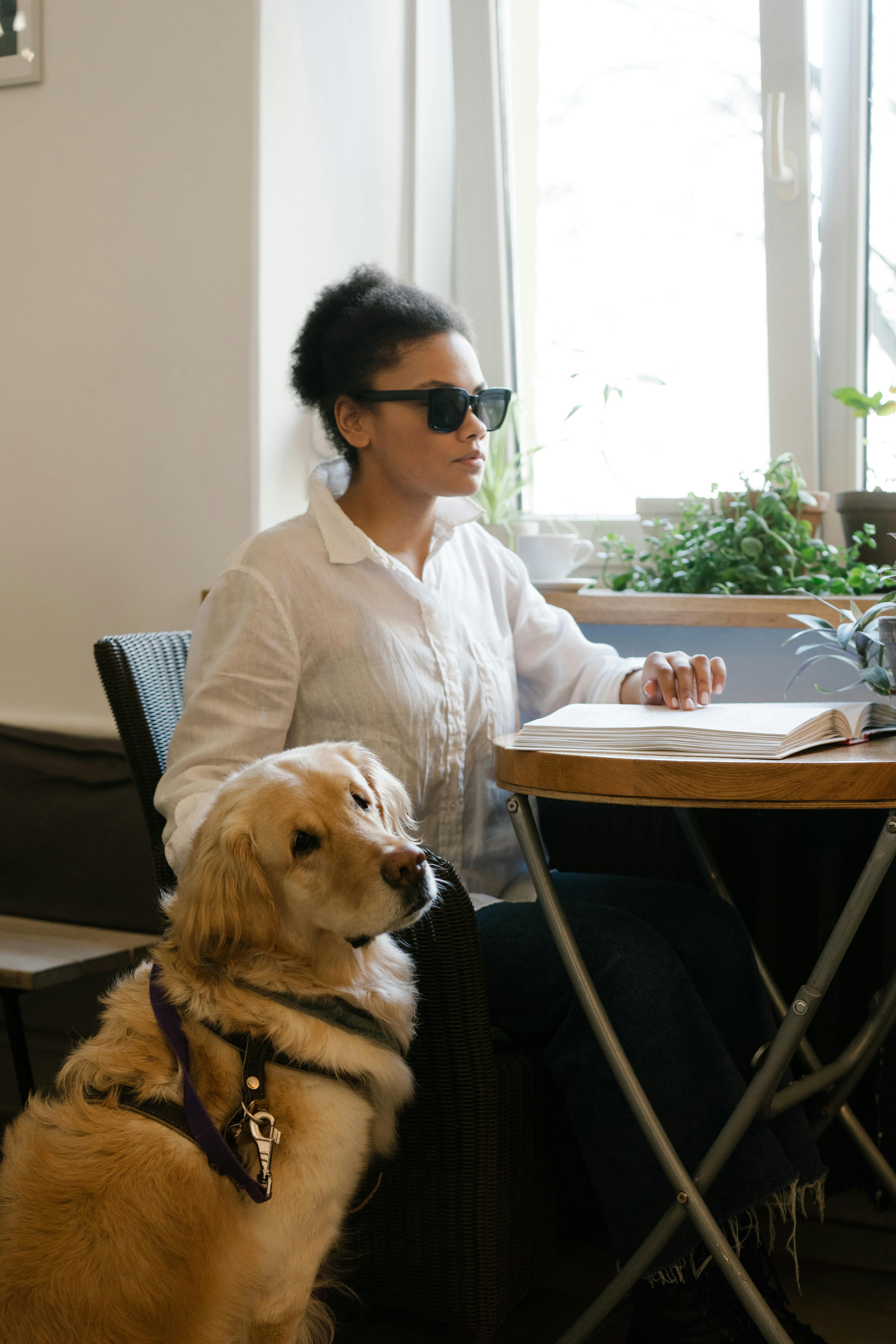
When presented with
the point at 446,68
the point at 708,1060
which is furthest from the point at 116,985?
the point at 446,68

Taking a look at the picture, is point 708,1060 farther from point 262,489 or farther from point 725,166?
point 725,166

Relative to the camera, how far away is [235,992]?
3.93ft

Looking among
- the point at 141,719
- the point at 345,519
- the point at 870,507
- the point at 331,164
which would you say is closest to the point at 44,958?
the point at 141,719

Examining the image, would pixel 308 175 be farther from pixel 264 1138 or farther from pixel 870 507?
pixel 264 1138

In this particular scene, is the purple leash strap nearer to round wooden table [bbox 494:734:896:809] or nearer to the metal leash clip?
the metal leash clip

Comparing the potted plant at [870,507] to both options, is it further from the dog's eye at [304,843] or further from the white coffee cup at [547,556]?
the dog's eye at [304,843]

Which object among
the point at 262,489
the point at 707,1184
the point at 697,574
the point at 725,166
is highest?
the point at 725,166

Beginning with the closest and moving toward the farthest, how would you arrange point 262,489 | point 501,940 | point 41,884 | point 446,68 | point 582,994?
point 582,994
point 501,940
point 262,489
point 41,884
point 446,68

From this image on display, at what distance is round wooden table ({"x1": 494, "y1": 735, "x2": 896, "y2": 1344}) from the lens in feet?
3.77

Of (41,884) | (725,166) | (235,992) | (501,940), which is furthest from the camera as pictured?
(725,166)

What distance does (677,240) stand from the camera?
2850 millimetres

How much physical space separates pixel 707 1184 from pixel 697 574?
4.93ft

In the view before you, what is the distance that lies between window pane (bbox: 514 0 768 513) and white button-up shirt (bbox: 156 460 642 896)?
45.9 inches

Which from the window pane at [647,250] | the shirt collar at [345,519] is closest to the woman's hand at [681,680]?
the shirt collar at [345,519]
